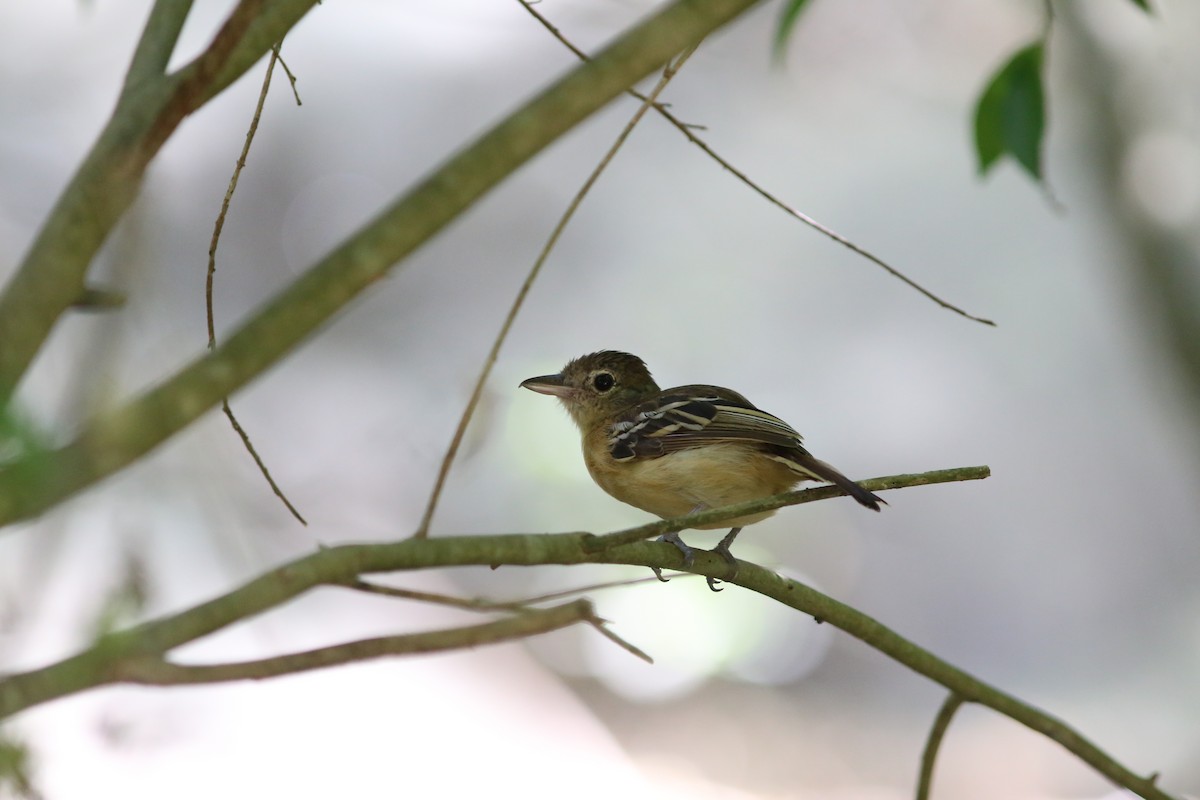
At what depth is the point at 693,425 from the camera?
→ 3.41 metres

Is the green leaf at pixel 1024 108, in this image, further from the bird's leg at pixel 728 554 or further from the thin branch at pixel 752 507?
the bird's leg at pixel 728 554

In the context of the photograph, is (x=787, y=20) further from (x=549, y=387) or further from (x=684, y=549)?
(x=549, y=387)

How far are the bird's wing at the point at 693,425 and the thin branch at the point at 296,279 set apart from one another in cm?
200

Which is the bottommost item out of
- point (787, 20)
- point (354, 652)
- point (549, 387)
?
point (354, 652)

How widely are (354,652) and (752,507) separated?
0.72m

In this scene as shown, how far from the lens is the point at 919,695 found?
5.93 meters

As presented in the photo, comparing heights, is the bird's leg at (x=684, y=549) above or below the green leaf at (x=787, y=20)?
below

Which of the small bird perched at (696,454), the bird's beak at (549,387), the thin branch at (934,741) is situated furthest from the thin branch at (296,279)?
the bird's beak at (549,387)

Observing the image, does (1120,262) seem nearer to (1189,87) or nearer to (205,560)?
(1189,87)

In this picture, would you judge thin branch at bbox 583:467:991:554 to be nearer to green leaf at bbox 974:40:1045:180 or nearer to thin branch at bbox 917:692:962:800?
thin branch at bbox 917:692:962:800

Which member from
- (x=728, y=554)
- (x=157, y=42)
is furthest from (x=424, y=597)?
(x=728, y=554)

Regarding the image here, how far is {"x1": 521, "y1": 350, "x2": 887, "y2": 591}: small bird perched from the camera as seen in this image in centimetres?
316

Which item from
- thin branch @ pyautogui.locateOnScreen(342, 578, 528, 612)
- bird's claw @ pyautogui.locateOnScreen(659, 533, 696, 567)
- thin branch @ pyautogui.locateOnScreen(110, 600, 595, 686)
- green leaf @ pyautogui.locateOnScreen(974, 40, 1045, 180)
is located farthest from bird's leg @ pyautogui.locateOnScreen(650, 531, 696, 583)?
thin branch @ pyautogui.locateOnScreen(110, 600, 595, 686)

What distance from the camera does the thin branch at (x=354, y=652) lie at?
0.99 metres
